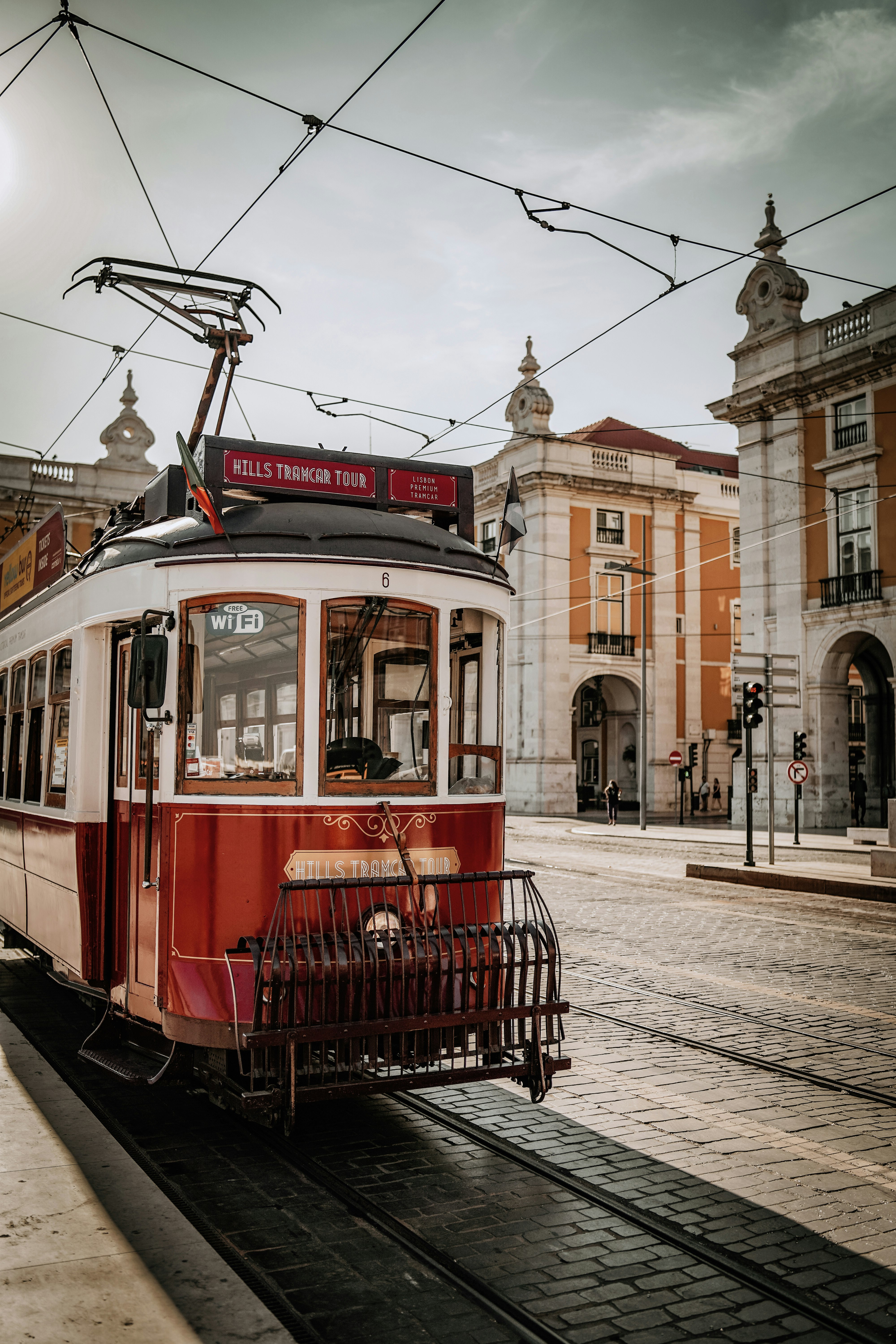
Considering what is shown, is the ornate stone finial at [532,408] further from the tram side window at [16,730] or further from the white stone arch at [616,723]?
the tram side window at [16,730]

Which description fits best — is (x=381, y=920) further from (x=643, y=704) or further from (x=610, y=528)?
(x=610, y=528)

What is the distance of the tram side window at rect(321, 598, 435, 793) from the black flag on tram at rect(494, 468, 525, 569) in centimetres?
170

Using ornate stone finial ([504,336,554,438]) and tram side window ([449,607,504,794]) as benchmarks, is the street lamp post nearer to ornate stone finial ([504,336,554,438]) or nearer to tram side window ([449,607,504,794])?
ornate stone finial ([504,336,554,438])

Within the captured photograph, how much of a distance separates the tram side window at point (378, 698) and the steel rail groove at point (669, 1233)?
1.69 m

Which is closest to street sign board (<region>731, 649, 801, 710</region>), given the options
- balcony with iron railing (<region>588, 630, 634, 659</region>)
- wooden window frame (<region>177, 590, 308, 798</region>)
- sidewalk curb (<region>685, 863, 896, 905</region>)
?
sidewalk curb (<region>685, 863, 896, 905</region>)

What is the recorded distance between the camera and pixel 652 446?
2066 inches

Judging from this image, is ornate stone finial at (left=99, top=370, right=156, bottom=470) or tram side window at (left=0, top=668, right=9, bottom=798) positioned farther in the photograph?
ornate stone finial at (left=99, top=370, right=156, bottom=470)

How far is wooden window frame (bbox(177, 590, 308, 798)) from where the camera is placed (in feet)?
18.0

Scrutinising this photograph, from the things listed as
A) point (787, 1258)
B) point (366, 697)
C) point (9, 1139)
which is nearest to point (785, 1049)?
point (787, 1258)

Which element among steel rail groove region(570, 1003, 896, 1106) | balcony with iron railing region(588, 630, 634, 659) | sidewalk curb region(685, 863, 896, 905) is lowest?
sidewalk curb region(685, 863, 896, 905)

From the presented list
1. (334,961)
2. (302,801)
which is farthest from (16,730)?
(334,961)

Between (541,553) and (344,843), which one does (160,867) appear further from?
(541,553)

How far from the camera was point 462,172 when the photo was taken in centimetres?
1109

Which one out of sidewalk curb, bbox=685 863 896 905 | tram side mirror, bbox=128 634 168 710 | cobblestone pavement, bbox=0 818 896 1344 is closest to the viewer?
cobblestone pavement, bbox=0 818 896 1344
